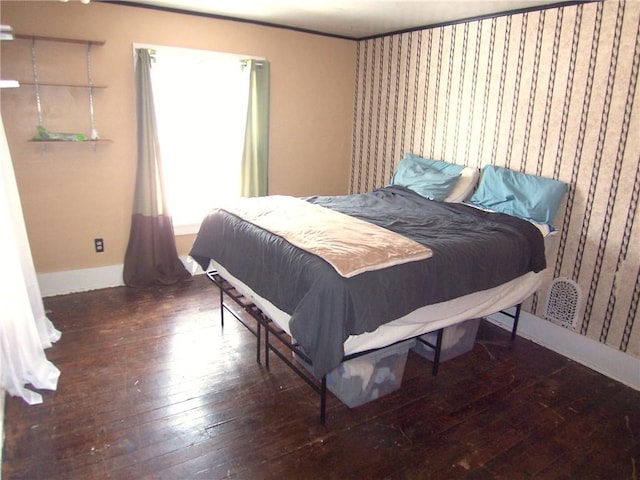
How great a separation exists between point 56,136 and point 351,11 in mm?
2504

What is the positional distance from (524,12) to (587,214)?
4.99 ft

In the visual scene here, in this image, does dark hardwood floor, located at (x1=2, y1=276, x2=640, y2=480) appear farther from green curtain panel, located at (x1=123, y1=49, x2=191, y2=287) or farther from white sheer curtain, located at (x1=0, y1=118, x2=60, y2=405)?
green curtain panel, located at (x1=123, y1=49, x2=191, y2=287)

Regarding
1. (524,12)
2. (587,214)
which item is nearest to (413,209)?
(587,214)

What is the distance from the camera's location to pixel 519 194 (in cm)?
317

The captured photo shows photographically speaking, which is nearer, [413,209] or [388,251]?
[388,251]

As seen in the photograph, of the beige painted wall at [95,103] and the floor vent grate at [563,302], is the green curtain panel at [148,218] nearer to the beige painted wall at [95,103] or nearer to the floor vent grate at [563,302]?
the beige painted wall at [95,103]

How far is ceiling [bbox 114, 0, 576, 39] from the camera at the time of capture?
3.24 meters

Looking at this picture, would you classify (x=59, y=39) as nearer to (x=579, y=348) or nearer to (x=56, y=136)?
(x=56, y=136)

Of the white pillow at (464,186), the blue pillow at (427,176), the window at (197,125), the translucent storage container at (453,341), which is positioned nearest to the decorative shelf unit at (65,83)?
the window at (197,125)

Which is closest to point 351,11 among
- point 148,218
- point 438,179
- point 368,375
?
point 438,179

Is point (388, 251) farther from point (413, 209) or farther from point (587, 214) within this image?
point (587, 214)

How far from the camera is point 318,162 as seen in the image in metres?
4.89

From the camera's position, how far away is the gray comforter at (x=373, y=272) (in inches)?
80.5

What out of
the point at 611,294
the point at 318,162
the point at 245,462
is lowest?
the point at 245,462
